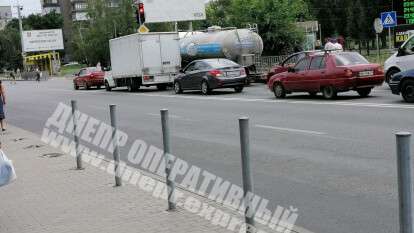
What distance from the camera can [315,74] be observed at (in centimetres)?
1922

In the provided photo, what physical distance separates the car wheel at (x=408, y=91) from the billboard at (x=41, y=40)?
92.5 metres

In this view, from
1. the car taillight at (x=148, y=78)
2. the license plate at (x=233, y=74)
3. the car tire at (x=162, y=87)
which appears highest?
the license plate at (x=233, y=74)

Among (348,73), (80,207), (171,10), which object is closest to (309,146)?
(80,207)

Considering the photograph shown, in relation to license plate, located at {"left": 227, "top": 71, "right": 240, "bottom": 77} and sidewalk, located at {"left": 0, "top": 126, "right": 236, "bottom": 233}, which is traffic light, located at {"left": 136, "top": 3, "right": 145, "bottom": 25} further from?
sidewalk, located at {"left": 0, "top": 126, "right": 236, "bottom": 233}

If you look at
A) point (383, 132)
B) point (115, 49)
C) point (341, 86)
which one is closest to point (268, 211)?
point (383, 132)

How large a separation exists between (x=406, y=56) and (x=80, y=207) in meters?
15.5

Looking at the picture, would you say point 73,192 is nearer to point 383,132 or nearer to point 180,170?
Answer: point 180,170

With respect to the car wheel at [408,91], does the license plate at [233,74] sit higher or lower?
higher

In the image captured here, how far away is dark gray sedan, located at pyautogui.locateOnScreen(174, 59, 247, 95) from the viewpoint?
83.3 ft

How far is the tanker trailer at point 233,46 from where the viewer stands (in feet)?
103

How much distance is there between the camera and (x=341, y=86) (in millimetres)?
18344

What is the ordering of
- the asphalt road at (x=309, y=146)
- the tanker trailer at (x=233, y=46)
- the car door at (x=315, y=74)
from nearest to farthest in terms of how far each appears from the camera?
the asphalt road at (x=309, y=146)
the car door at (x=315, y=74)
the tanker trailer at (x=233, y=46)

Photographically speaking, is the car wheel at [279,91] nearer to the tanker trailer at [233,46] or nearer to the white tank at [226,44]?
the tanker trailer at [233,46]

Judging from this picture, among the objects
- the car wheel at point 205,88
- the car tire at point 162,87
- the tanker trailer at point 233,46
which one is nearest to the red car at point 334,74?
the car wheel at point 205,88
